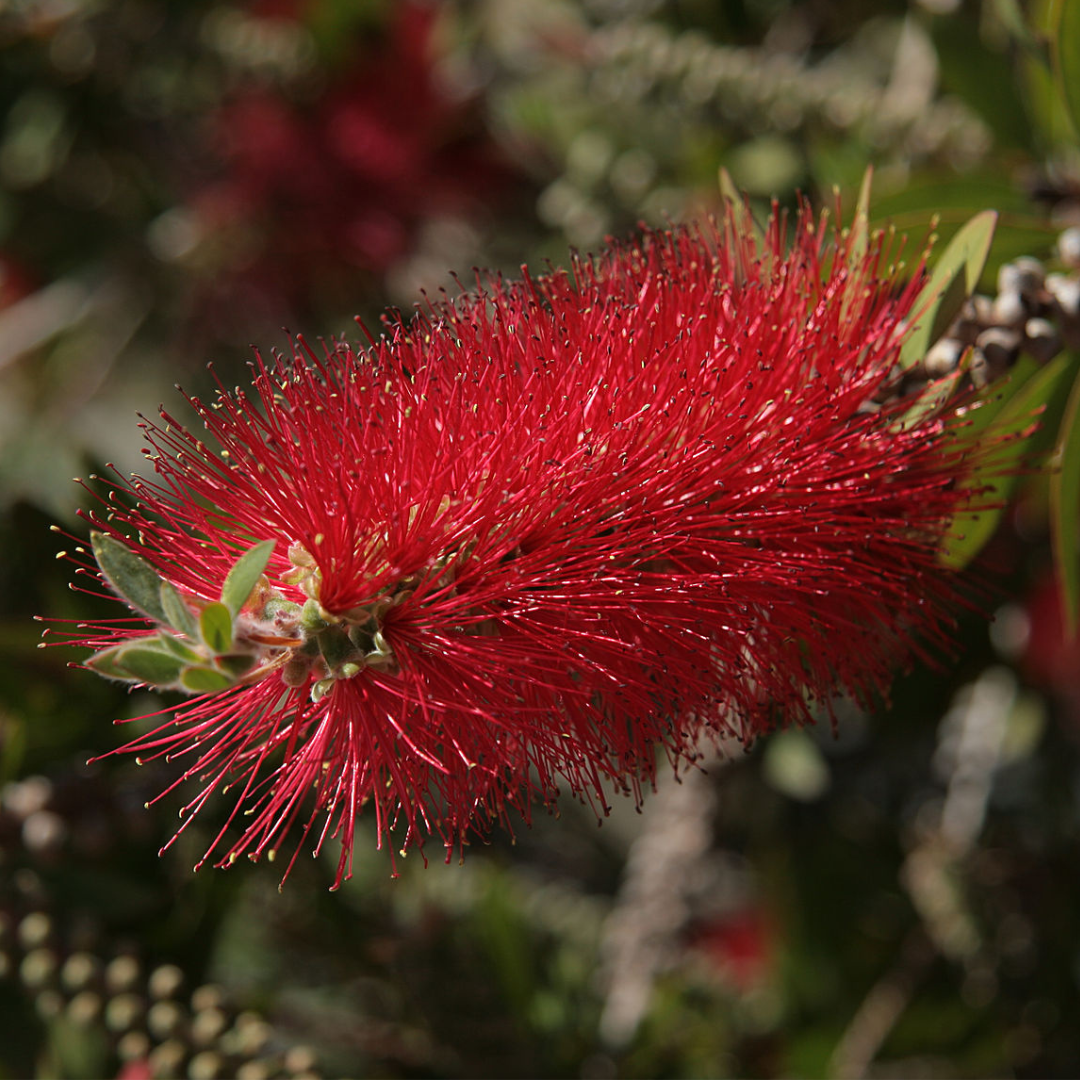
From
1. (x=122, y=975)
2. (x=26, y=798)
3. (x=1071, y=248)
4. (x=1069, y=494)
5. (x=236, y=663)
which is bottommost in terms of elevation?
(x=1069, y=494)

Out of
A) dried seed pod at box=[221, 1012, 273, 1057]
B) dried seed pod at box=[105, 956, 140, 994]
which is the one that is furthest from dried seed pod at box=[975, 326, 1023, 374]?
dried seed pod at box=[105, 956, 140, 994]

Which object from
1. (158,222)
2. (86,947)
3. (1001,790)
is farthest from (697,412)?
(158,222)

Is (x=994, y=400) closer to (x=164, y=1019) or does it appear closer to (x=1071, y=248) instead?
(x=1071, y=248)

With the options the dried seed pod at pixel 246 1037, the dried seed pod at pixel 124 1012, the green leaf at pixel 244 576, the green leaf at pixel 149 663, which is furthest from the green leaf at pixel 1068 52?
the dried seed pod at pixel 124 1012

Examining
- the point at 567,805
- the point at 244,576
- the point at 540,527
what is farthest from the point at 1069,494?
the point at 567,805

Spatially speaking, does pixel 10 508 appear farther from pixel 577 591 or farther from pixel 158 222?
pixel 158 222

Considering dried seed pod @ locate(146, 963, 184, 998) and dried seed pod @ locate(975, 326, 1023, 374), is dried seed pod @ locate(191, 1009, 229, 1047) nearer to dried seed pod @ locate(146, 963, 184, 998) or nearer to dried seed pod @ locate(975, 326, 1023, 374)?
dried seed pod @ locate(146, 963, 184, 998)
